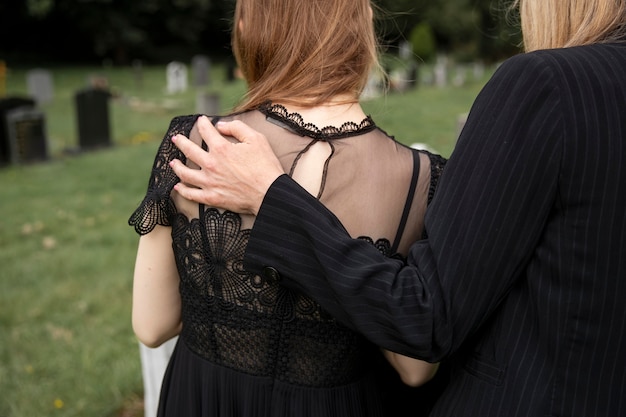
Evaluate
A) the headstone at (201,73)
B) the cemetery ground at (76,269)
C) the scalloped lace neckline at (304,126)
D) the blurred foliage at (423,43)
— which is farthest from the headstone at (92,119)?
the blurred foliage at (423,43)

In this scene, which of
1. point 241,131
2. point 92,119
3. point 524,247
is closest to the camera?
point 524,247

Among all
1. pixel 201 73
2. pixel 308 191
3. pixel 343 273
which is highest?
pixel 308 191

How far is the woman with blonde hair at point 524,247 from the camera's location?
1.15 meters

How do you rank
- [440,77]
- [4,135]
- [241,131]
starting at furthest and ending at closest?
[440,77] < [4,135] < [241,131]

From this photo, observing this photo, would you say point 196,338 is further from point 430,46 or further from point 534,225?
point 430,46

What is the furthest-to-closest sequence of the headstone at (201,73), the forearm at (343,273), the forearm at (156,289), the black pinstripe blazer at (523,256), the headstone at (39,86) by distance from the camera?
1. the headstone at (201,73)
2. the headstone at (39,86)
3. the forearm at (156,289)
4. the forearm at (343,273)
5. the black pinstripe blazer at (523,256)

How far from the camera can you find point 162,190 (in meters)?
1.58

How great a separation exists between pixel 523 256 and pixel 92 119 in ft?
37.8

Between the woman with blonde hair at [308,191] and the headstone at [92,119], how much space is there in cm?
1058

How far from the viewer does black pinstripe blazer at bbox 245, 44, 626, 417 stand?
45.1 inches

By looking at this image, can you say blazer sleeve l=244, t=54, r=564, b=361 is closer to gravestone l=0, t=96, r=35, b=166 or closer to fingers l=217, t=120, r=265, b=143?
fingers l=217, t=120, r=265, b=143

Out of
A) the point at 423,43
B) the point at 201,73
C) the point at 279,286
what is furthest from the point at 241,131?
the point at 423,43

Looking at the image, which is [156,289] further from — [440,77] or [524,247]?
[440,77]

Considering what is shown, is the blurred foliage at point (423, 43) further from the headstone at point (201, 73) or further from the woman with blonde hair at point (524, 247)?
the woman with blonde hair at point (524, 247)
